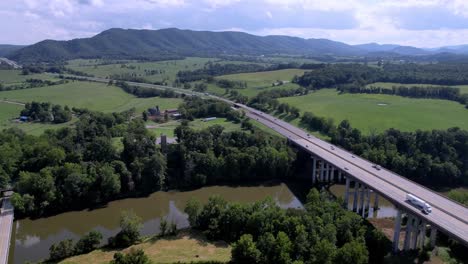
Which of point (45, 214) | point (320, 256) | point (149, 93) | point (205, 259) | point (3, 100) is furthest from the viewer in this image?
point (149, 93)

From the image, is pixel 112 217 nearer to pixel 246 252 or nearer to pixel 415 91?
pixel 246 252

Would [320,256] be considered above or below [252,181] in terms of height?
above

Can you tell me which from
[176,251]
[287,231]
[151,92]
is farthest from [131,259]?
[151,92]

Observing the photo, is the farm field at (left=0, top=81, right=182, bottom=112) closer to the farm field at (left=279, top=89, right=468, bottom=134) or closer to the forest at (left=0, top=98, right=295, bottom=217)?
the forest at (left=0, top=98, right=295, bottom=217)

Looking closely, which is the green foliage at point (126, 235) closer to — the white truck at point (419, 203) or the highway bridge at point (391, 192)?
the highway bridge at point (391, 192)

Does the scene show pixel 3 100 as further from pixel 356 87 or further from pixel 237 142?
pixel 356 87

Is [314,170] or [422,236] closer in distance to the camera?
[422,236]

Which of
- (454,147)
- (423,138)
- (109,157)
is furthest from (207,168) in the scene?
(454,147)

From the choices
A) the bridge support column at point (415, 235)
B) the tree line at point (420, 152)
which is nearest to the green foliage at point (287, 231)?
the bridge support column at point (415, 235)
